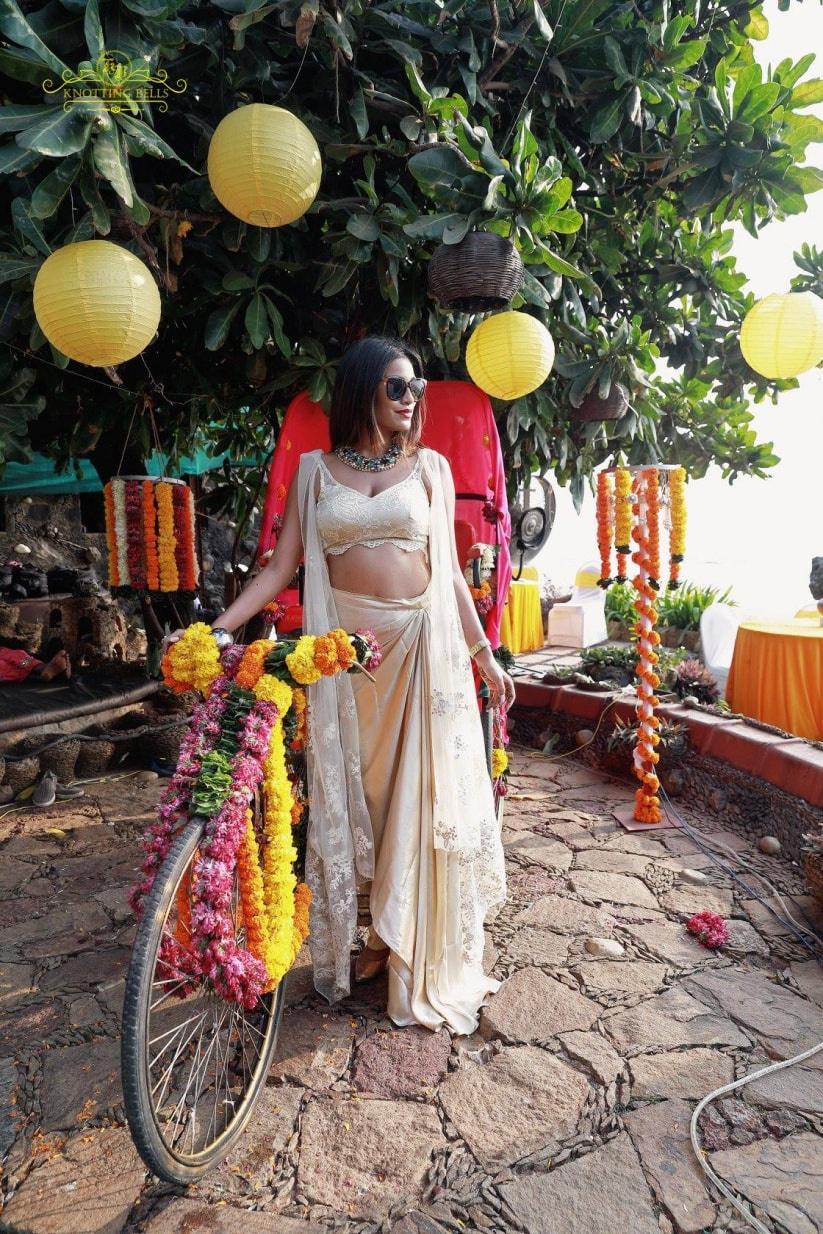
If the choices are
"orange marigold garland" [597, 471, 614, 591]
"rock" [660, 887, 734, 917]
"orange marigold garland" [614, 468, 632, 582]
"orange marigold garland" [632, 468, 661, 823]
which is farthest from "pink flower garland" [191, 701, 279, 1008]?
"orange marigold garland" [597, 471, 614, 591]

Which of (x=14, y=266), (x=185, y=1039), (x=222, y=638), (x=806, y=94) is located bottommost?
(x=185, y=1039)

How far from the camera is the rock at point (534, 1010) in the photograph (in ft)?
7.73

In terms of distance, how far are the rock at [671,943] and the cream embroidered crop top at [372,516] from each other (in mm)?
1754

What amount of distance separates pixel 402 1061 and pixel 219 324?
2730 mm

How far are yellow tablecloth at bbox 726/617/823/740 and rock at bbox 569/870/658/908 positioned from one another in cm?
232

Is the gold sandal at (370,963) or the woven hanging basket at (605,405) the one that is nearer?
the gold sandal at (370,963)

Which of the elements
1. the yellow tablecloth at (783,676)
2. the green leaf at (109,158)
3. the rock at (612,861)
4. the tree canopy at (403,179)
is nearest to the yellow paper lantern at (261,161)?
the tree canopy at (403,179)

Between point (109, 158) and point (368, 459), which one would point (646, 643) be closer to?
point (368, 459)

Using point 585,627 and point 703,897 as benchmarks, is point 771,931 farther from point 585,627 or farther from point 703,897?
point 585,627

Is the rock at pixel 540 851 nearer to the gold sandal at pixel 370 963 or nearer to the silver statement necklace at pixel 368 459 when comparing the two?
the gold sandal at pixel 370 963

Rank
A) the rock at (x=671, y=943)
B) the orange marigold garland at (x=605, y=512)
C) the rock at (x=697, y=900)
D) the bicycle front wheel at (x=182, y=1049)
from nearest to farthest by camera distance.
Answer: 1. the bicycle front wheel at (x=182, y=1049)
2. the rock at (x=671, y=943)
3. the rock at (x=697, y=900)
4. the orange marigold garland at (x=605, y=512)

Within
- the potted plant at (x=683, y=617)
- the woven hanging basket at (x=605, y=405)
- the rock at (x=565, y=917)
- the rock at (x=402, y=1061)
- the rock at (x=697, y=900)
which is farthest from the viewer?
the potted plant at (x=683, y=617)

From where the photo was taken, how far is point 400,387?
235 centimetres

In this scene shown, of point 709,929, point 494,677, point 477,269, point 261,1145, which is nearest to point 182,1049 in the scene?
point 261,1145
